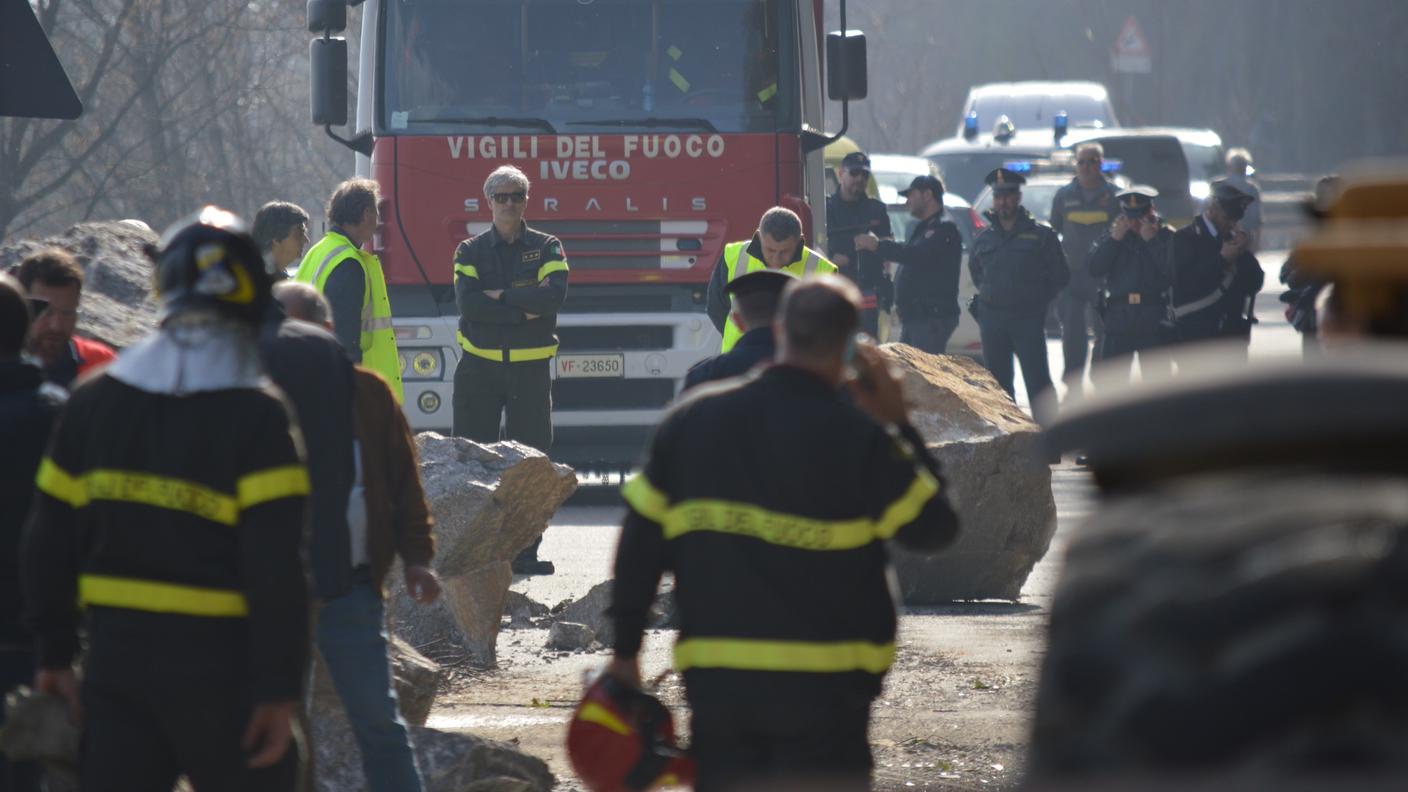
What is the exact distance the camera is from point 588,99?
1127 centimetres

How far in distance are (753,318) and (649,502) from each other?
1.39 m

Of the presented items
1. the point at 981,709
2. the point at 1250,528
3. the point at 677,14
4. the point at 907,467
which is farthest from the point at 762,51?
the point at 1250,528

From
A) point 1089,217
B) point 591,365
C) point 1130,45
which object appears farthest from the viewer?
point 1130,45

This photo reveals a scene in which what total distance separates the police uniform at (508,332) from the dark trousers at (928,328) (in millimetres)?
4541

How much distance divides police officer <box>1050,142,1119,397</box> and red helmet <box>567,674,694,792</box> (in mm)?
11206

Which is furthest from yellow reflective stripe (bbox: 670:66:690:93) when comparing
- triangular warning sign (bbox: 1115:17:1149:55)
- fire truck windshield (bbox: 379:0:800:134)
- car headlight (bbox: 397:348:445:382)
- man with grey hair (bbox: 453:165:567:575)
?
triangular warning sign (bbox: 1115:17:1149:55)

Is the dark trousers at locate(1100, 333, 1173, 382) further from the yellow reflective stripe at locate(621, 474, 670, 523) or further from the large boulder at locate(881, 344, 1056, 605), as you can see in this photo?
the yellow reflective stripe at locate(621, 474, 670, 523)

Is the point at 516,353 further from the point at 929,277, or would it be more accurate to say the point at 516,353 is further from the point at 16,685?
the point at 16,685

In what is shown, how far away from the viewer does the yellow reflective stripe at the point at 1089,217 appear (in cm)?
1588

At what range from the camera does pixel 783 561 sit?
3.97 m

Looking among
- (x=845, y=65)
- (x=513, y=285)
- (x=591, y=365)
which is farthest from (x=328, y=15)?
(x=845, y=65)

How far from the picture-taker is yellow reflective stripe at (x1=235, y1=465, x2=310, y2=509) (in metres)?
3.67

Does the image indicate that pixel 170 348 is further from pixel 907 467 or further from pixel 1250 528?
pixel 1250 528

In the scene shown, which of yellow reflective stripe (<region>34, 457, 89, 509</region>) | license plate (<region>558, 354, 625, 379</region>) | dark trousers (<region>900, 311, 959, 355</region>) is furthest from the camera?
dark trousers (<region>900, 311, 959, 355</region>)
